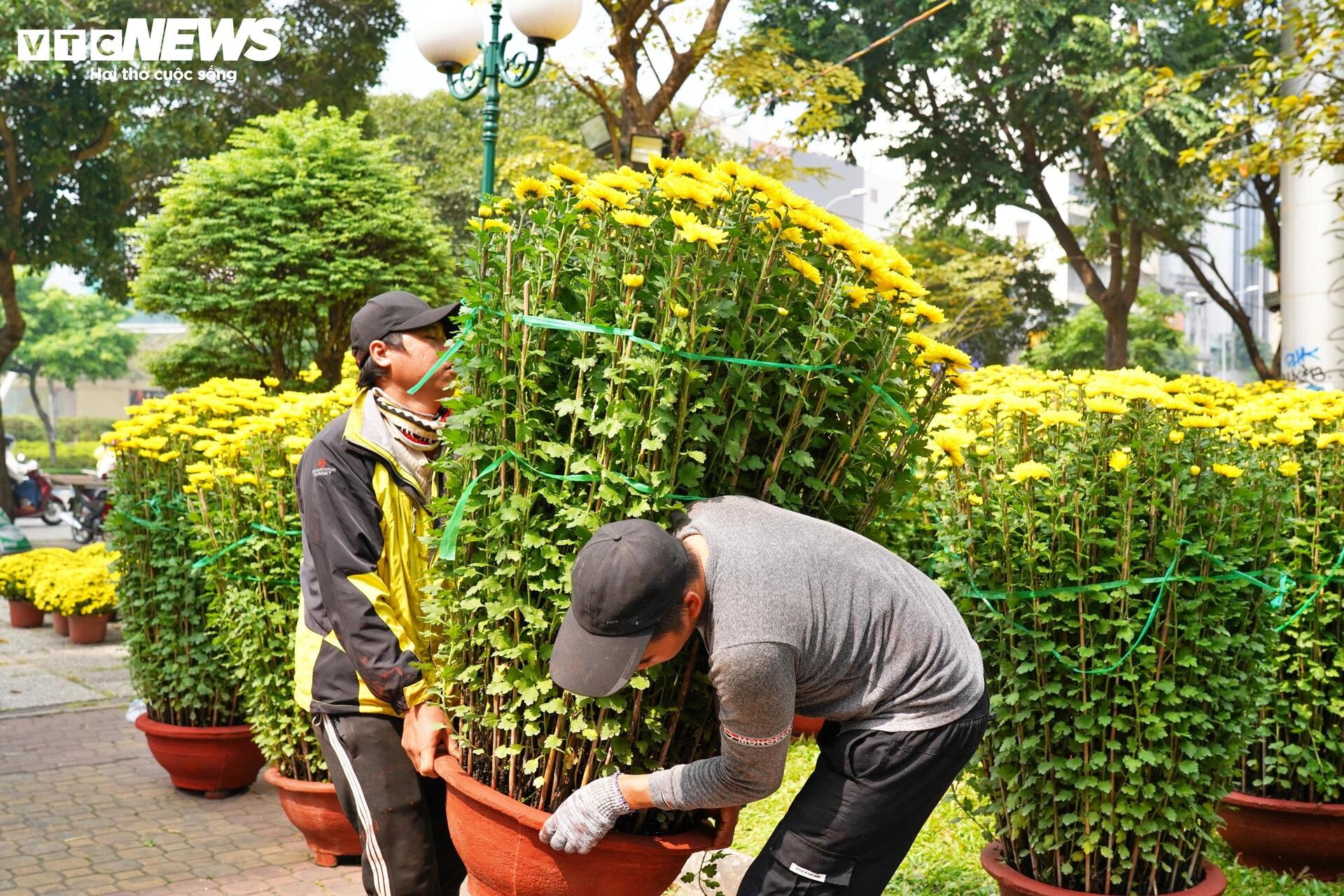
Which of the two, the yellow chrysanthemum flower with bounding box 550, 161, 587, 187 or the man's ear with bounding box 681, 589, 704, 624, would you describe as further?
the yellow chrysanthemum flower with bounding box 550, 161, 587, 187

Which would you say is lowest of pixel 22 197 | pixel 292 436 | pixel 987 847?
pixel 987 847

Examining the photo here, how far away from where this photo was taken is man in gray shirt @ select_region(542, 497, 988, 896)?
2.19m

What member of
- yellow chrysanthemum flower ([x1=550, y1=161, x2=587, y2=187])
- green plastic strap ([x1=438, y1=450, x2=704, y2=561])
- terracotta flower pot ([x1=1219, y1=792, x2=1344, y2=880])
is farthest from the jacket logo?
terracotta flower pot ([x1=1219, y1=792, x2=1344, y2=880])

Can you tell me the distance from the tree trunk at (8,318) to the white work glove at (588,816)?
1774cm

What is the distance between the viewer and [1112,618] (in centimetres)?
369

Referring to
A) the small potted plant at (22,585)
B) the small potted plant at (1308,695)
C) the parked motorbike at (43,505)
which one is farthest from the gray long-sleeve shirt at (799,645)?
the parked motorbike at (43,505)

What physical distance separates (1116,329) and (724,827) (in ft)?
62.2

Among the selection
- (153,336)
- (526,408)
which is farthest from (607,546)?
(153,336)

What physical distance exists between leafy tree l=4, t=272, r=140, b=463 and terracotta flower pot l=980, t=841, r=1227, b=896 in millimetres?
54093

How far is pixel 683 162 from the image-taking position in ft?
8.02

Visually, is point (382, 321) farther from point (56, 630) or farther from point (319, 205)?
point (56, 630)

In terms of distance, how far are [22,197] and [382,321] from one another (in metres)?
17.7

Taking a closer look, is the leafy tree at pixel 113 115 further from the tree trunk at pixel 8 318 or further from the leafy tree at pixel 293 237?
the leafy tree at pixel 293 237

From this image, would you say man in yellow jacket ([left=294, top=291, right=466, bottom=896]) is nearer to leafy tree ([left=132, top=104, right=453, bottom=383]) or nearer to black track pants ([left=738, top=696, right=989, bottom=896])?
black track pants ([left=738, top=696, right=989, bottom=896])
